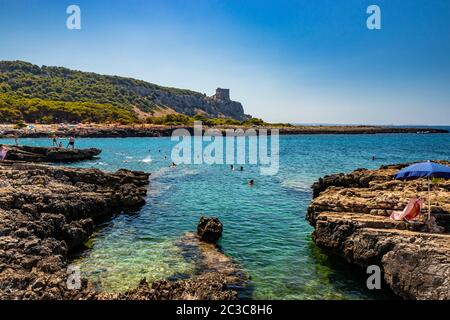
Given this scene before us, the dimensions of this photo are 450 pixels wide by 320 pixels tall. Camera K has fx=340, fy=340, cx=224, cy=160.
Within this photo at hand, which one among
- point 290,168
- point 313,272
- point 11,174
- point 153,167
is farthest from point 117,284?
point 290,168

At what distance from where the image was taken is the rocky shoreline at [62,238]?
10703 mm

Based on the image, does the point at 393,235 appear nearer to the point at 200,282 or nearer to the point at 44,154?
the point at 200,282

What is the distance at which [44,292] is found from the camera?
1029cm

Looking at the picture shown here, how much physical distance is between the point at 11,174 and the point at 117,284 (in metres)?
15.0

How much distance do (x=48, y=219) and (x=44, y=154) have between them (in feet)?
117

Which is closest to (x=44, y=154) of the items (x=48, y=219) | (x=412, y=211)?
(x=48, y=219)

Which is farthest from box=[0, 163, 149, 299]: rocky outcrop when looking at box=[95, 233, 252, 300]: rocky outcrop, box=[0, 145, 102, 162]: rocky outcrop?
box=[0, 145, 102, 162]: rocky outcrop

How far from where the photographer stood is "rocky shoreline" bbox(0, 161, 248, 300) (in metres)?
10.7

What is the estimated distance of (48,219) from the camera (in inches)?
683

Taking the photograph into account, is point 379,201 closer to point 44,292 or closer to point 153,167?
point 44,292

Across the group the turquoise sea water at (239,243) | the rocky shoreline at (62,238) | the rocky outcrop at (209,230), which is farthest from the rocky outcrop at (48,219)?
the rocky outcrop at (209,230)

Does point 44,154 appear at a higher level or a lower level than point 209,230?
higher

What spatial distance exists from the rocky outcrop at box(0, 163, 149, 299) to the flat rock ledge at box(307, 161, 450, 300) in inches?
419
